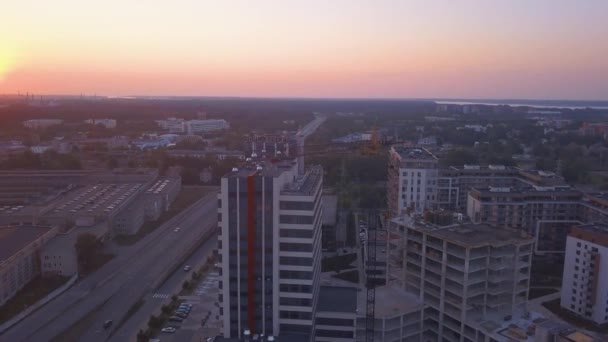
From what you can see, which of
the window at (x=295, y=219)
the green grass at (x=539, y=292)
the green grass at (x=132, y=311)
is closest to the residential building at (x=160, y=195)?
the green grass at (x=132, y=311)

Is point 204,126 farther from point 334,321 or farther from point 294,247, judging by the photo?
point 294,247

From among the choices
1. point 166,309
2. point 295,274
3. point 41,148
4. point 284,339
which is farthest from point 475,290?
point 41,148

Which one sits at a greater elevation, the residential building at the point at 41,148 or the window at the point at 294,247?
the window at the point at 294,247

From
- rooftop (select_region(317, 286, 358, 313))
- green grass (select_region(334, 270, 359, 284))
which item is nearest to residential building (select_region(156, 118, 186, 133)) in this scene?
green grass (select_region(334, 270, 359, 284))

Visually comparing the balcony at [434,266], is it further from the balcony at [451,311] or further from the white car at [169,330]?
the white car at [169,330]

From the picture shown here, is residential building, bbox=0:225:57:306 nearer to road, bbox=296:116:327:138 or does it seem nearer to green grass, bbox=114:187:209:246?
green grass, bbox=114:187:209:246

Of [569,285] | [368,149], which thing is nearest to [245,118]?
[368,149]
